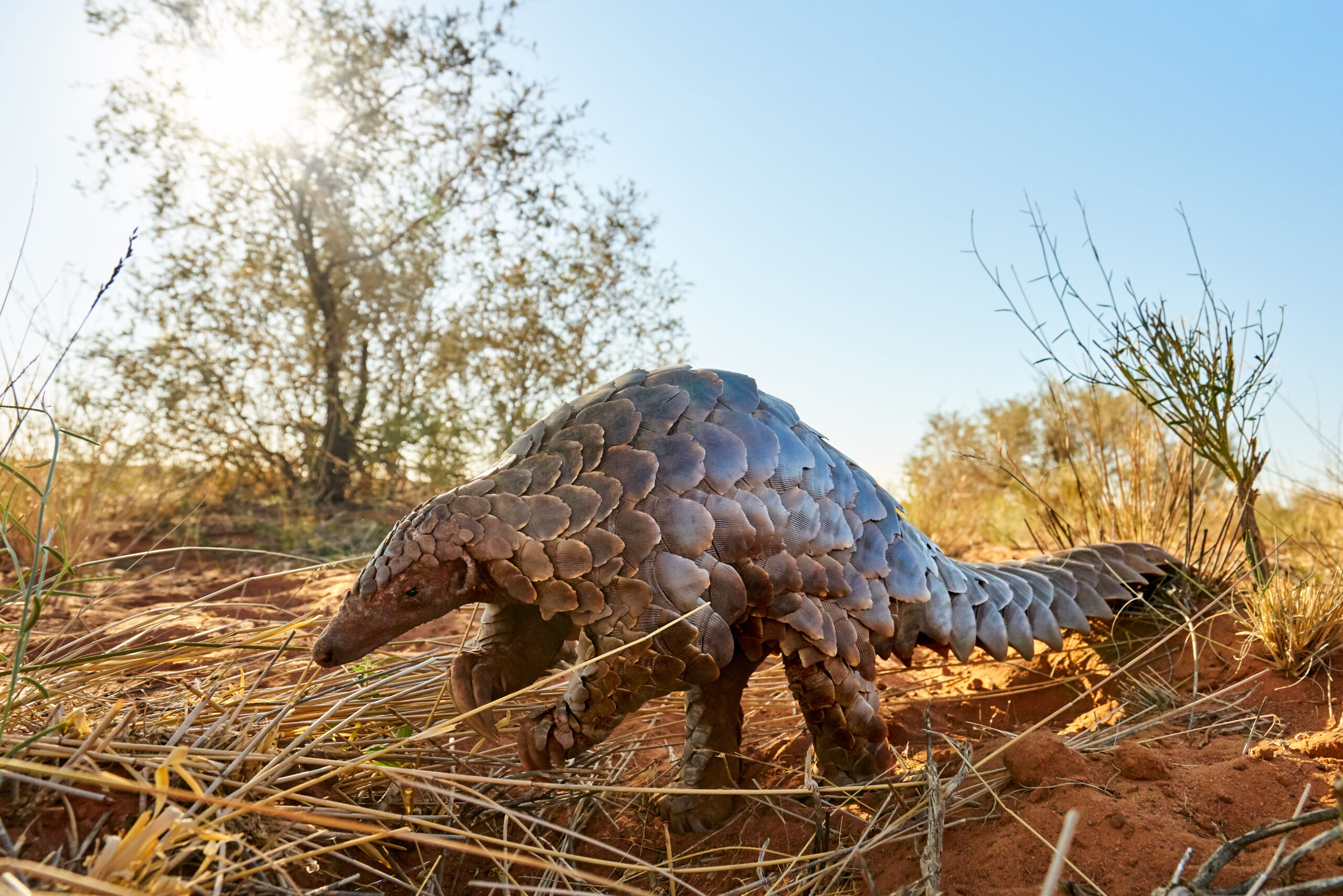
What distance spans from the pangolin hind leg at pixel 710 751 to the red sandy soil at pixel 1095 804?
48 millimetres

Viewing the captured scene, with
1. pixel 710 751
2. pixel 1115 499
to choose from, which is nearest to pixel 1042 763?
pixel 710 751

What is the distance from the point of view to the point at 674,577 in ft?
6.23

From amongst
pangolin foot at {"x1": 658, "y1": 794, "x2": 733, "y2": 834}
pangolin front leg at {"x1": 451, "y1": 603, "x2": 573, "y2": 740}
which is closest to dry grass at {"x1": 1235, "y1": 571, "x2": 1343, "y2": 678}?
pangolin foot at {"x1": 658, "y1": 794, "x2": 733, "y2": 834}

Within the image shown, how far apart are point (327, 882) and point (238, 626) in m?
1.44

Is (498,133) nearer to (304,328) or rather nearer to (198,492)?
(304,328)

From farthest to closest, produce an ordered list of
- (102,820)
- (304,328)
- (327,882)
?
(304,328), (327,882), (102,820)

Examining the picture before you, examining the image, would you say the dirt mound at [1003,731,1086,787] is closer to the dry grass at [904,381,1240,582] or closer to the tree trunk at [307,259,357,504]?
the dry grass at [904,381,1240,582]

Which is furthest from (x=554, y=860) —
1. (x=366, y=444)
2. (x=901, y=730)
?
(x=366, y=444)

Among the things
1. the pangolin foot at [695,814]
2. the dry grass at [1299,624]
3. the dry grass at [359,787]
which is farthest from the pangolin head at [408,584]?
the dry grass at [1299,624]

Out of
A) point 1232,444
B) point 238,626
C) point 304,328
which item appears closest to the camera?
point 238,626

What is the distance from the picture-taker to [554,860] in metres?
2.01

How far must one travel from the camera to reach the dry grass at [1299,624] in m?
2.65

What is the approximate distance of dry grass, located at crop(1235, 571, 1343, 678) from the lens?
2.65 metres

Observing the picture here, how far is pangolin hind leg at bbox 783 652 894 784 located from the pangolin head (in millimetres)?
887
